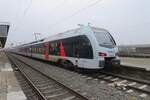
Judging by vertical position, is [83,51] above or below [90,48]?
below

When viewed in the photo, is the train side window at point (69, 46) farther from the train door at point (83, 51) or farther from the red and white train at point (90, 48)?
the train door at point (83, 51)

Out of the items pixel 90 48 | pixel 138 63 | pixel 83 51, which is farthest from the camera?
pixel 138 63

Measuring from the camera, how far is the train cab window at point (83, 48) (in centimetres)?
1290

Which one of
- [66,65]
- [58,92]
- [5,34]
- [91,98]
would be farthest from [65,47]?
[5,34]

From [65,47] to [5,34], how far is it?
7573 cm

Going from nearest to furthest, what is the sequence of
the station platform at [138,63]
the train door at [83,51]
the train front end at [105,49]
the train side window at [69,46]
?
1. the train front end at [105,49]
2. the train door at [83,51]
3. the station platform at [138,63]
4. the train side window at [69,46]

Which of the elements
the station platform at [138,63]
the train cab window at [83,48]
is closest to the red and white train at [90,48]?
the train cab window at [83,48]

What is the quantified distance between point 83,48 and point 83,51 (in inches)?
7.1

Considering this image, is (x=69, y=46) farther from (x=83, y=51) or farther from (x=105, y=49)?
(x=105, y=49)

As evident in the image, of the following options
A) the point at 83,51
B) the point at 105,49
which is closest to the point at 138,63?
the point at 105,49

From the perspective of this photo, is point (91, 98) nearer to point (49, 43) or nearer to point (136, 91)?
point (136, 91)

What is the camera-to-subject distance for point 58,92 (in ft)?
30.1

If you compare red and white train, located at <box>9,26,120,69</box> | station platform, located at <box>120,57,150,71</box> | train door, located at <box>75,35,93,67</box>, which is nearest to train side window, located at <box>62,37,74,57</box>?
red and white train, located at <box>9,26,120,69</box>

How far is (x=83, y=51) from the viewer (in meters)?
13.3
